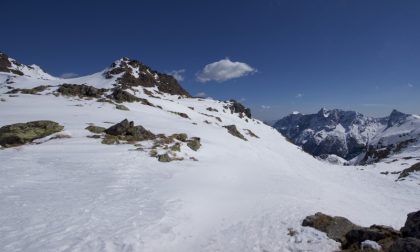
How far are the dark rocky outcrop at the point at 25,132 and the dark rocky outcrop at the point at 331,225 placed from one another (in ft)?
105

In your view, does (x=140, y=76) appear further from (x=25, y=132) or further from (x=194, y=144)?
(x=25, y=132)

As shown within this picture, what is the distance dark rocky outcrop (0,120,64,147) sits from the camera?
3653 centimetres

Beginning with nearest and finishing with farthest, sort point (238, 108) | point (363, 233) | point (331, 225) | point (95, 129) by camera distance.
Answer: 1. point (363, 233)
2. point (331, 225)
3. point (95, 129)
4. point (238, 108)

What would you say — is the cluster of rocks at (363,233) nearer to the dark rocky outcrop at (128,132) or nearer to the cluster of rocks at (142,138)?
the cluster of rocks at (142,138)

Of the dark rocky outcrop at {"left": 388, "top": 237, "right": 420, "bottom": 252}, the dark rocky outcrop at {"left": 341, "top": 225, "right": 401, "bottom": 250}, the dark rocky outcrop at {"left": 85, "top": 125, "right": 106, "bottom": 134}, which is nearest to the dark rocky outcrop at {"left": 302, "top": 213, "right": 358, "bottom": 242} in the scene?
the dark rocky outcrop at {"left": 341, "top": 225, "right": 401, "bottom": 250}

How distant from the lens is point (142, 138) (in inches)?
1732

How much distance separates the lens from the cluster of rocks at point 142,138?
38781mm

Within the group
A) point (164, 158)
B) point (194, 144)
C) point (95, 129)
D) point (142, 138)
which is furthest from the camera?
point (194, 144)

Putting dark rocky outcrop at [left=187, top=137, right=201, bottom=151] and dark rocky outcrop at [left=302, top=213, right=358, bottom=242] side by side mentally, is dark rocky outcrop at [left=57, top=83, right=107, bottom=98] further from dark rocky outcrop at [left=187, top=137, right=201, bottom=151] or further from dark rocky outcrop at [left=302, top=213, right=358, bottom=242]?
dark rocky outcrop at [left=302, top=213, right=358, bottom=242]

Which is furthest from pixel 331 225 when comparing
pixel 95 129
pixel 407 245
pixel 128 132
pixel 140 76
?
pixel 140 76

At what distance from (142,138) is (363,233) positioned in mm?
32969

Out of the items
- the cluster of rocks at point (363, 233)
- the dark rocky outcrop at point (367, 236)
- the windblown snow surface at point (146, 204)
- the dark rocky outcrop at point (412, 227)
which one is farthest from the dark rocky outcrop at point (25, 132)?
the dark rocky outcrop at point (412, 227)

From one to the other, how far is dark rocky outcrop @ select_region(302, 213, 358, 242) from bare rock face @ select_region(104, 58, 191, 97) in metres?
126

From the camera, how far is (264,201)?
24.0 metres
